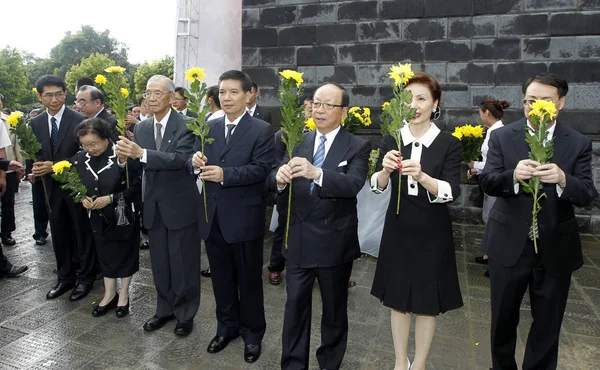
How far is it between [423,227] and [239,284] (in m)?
1.52

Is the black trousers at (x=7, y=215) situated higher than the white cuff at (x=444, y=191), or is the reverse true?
the white cuff at (x=444, y=191)

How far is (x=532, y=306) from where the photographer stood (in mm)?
2928

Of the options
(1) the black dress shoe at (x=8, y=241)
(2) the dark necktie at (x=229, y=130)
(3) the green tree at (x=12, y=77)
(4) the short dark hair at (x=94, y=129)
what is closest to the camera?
(2) the dark necktie at (x=229, y=130)

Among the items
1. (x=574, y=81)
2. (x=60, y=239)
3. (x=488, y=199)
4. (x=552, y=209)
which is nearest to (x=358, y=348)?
(x=552, y=209)

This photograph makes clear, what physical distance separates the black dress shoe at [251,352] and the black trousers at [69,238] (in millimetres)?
2205

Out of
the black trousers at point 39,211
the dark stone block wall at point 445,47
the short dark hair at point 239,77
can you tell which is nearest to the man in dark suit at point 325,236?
the short dark hair at point 239,77

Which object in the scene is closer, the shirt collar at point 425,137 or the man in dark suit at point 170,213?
the shirt collar at point 425,137

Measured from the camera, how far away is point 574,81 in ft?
23.9

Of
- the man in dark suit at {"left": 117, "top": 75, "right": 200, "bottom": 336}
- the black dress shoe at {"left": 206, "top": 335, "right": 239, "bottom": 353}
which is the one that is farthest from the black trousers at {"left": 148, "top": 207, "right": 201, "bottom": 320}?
the black dress shoe at {"left": 206, "top": 335, "right": 239, "bottom": 353}

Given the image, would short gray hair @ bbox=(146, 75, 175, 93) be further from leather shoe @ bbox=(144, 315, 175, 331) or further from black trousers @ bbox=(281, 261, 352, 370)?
leather shoe @ bbox=(144, 315, 175, 331)

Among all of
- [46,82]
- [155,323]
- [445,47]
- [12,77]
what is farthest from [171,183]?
[12,77]

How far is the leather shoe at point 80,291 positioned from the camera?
4645 mm

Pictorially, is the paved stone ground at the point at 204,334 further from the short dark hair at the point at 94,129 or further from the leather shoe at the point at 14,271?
the short dark hair at the point at 94,129

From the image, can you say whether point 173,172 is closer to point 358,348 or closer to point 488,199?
point 358,348
